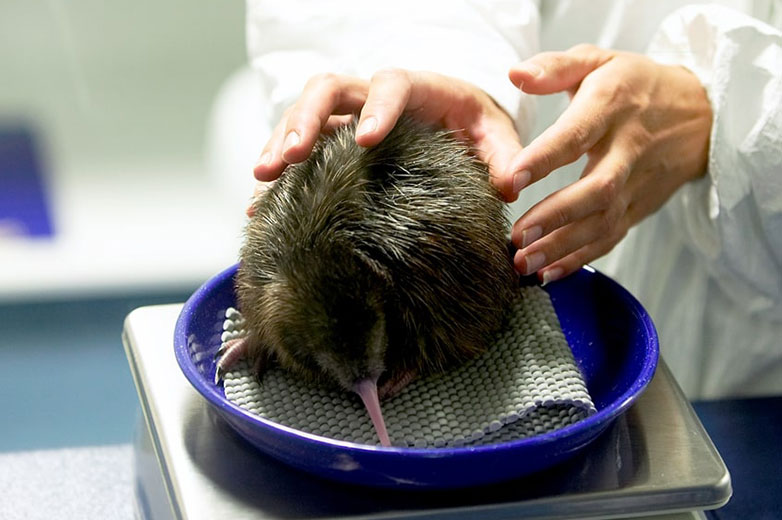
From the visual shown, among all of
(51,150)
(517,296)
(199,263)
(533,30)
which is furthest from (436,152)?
(51,150)

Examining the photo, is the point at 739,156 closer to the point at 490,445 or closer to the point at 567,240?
the point at 567,240

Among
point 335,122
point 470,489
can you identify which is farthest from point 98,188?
point 470,489

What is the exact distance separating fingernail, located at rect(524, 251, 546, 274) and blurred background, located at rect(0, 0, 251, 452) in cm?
123

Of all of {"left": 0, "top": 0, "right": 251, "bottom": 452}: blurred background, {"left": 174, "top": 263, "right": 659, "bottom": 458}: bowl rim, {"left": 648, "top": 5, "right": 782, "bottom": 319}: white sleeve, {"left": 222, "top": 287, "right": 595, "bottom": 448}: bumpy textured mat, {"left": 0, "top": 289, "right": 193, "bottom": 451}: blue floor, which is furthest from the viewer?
{"left": 0, "top": 0, "right": 251, "bottom": 452}: blurred background

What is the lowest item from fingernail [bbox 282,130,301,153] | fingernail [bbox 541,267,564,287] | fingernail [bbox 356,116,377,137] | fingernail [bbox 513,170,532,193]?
fingernail [bbox 541,267,564,287]

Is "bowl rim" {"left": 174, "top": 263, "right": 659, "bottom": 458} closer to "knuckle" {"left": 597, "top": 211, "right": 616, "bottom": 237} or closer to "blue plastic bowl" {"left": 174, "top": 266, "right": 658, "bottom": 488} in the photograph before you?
"blue plastic bowl" {"left": 174, "top": 266, "right": 658, "bottom": 488}

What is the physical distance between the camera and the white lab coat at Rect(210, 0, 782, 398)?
1.16 metres

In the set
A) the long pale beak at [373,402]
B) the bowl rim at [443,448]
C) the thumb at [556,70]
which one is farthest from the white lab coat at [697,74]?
the long pale beak at [373,402]

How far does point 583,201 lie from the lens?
0.99m

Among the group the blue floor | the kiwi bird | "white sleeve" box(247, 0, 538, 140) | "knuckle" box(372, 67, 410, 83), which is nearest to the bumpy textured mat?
the kiwi bird

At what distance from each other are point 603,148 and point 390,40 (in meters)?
0.39

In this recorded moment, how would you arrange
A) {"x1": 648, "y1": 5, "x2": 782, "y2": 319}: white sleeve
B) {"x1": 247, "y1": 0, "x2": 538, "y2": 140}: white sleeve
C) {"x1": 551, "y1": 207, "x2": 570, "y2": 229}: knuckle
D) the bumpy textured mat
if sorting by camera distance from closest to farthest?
the bumpy textured mat → {"x1": 551, "y1": 207, "x2": 570, "y2": 229}: knuckle → {"x1": 648, "y1": 5, "x2": 782, "y2": 319}: white sleeve → {"x1": 247, "y1": 0, "x2": 538, "y2": 140}: white sleeve

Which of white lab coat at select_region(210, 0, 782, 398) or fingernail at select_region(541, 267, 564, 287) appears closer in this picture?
fingernail at select_region(541, 267, 564, 287)

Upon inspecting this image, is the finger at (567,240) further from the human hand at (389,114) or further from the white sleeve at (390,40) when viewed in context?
the white sleeve at (390,40)
